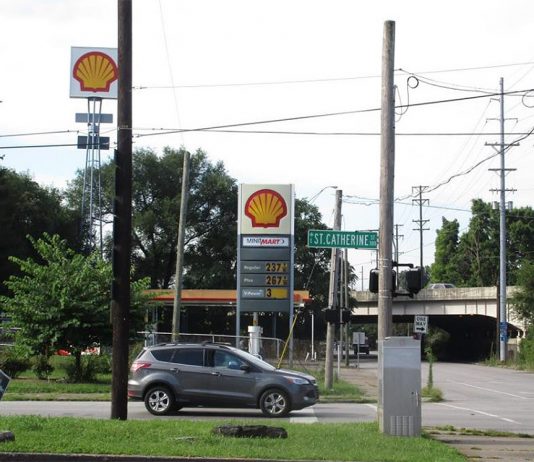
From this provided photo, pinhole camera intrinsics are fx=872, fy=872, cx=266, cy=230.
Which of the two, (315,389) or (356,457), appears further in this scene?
(315,389)

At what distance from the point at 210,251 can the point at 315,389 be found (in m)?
59.5

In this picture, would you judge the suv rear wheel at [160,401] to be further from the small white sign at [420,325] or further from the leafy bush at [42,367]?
the small white sign at [420,325]

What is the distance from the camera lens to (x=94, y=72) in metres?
49.2

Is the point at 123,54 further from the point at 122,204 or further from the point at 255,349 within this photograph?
the point at 255,349

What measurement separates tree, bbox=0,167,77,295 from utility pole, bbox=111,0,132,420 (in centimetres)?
3997

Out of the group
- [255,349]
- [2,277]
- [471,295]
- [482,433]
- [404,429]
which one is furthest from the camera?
[471,295]

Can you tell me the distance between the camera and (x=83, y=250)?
60.4 metres

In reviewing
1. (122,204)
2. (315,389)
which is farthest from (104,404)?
(122,204)

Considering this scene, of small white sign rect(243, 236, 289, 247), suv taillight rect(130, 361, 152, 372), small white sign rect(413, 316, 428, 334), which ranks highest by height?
small white sign rect(243, 236, 289, 247)

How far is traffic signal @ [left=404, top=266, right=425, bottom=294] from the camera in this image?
1619cm

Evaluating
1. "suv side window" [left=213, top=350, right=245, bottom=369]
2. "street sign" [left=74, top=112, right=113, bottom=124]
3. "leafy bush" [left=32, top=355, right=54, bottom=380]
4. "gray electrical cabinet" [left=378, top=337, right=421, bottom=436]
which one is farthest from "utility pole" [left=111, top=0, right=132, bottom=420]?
"street sign" [left=74, top=112, right=113, bottom=124]

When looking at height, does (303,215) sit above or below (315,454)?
above

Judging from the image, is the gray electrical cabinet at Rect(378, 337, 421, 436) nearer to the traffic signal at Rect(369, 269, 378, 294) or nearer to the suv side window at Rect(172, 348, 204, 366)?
the traffic signal at Rect(369, 269, 378, 294)

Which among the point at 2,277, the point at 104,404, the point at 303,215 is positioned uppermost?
the point at 303,215
